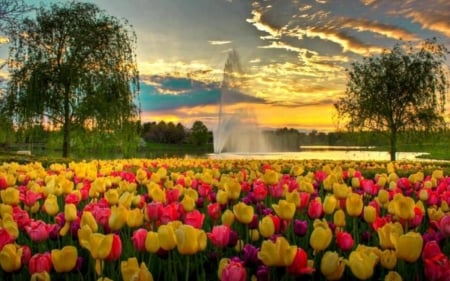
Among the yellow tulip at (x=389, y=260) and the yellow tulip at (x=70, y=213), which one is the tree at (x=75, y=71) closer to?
the yellow tulip at (x=70, y=213)

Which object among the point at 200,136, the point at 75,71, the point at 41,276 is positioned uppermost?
the point at 75,71

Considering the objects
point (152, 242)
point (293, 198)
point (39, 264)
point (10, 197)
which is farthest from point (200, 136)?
point (39, 264)

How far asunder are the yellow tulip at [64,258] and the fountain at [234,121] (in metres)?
30.8

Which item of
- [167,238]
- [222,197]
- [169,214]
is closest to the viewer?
[167,238]

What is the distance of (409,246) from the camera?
187 cm

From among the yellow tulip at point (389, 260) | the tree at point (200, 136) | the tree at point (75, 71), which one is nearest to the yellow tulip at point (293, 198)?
the yellow tulip at point (389, 260)

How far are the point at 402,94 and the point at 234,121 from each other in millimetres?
13664

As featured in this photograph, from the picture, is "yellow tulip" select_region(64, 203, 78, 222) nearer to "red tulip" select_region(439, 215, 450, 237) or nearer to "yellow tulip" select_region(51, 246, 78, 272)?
"yellow tulip" select_region(51, 246, 78, 272)

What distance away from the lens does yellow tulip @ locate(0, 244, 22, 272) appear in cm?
198

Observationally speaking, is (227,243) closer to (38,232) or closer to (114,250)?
(114,250)

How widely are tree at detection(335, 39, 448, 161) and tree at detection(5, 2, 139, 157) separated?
10.8 meters

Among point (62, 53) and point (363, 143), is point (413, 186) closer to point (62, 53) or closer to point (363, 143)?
point (62, 53)

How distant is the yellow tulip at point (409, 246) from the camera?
6.10 feet

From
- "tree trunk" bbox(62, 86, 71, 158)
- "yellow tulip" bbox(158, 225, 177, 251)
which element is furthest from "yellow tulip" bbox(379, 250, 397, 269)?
"tree trunk" bbox(62, 86, 71, 158)
